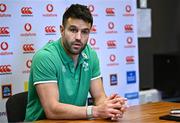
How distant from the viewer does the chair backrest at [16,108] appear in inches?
107

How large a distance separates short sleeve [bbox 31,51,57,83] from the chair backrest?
0.29 m

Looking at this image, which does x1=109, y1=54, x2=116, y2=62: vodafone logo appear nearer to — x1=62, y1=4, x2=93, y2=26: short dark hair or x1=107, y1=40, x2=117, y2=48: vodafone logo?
x1=107, y1=40, x2=117, y2=48: vodafone logo

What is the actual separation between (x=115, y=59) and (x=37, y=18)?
1.09 metres

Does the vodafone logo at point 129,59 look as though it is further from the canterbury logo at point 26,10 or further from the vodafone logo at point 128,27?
the canterbury logo at point 26,10

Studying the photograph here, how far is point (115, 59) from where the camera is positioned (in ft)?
13.8

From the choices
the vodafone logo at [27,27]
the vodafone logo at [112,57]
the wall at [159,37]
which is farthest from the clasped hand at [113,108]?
the wall at [159,37]

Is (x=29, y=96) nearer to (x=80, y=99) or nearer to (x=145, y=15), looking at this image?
(x=80, y=99)

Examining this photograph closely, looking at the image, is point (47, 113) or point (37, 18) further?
point (37, 18)

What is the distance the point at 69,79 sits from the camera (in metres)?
2.73

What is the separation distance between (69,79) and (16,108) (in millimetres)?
445

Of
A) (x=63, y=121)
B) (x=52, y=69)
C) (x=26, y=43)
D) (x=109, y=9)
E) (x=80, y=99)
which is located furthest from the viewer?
(x=109, y=9)

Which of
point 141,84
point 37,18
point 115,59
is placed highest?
point 37,18

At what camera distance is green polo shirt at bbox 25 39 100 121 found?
8.55ft

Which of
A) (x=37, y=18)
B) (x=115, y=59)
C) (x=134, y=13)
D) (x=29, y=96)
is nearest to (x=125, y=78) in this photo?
(x=115, y=59)
